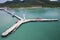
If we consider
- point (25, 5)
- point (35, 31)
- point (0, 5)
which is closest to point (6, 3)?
point (0, 5)

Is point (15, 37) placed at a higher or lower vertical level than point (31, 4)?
higher

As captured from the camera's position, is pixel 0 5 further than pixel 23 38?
Yes

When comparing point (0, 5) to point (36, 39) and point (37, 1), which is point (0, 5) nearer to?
point (37, 1)

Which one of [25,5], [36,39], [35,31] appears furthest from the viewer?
[25,5]

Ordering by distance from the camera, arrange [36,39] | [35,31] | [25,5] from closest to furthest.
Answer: [36,39] → [35,31] → [25,5]

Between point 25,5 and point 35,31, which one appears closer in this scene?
point 35,31

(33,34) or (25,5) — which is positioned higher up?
(33,34)

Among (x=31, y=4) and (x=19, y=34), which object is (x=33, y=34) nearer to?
(x=19, y=34)

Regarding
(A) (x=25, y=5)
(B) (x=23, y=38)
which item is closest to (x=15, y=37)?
(B) (x=23, y=38)

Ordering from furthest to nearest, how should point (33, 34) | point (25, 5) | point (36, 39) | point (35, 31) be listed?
point (25, 5), point (35, 31), point (33, 34), point (36, 39)
